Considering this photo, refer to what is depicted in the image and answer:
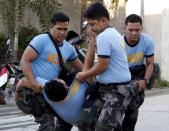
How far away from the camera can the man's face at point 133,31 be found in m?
5.65

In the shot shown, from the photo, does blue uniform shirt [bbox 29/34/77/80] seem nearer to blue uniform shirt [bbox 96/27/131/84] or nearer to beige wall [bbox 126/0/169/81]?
blue uniform shirt [bbox 96/27/131/84]

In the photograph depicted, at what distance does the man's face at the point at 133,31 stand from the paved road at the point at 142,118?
8.77 feet

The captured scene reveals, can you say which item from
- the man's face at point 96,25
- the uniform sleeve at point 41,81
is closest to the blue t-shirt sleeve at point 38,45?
the uniform sleeve at point 41,81

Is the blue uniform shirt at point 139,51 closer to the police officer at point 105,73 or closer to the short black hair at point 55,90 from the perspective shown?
the police officer at point 105,73

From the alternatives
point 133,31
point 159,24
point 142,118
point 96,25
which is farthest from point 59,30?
point 159,24

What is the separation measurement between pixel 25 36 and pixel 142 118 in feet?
35.3

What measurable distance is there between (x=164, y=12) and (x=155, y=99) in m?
6.06

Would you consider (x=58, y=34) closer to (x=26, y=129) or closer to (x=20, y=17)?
(x=26, y=129)

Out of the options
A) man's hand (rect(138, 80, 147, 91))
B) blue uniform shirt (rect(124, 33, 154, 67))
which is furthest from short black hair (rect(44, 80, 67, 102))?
blue uniform shirt (rect(124, 33, 154, 67))

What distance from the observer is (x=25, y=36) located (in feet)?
64.3

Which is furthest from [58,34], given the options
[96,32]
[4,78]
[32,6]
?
[32,6]

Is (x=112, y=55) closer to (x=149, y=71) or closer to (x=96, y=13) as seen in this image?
(x=96, y=13)

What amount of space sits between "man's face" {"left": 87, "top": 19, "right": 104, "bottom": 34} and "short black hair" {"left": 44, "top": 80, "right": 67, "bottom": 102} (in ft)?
2.04

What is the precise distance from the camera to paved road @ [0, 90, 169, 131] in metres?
8.46
